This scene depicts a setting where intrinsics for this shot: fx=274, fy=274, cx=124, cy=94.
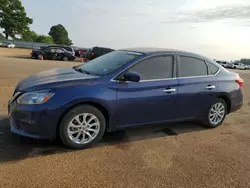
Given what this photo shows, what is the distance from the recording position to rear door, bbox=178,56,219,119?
493cm

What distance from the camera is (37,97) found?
3822 mm

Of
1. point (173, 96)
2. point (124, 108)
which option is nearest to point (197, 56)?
point (173, 96)

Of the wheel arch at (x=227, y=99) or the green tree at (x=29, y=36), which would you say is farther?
the green tree at (x=29, y=36)

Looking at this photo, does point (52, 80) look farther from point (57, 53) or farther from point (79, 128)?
point (57, 53)

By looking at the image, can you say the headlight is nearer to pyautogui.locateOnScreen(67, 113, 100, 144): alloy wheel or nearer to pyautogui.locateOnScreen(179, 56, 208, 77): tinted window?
pyautogui.locateOnScreen(67, 113, 100, 144): alloy wheel

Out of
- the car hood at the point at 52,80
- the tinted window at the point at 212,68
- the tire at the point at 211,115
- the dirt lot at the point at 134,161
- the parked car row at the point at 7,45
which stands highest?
the parked car row at the point at 7,45

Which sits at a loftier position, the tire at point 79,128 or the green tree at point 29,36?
the green tree at point 29,36

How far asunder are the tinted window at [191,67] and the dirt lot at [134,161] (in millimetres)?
1126

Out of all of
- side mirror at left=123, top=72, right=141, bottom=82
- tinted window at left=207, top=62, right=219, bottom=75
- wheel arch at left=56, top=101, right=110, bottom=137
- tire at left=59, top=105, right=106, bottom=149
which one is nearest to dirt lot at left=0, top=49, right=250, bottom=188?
tire at left=59, top=105, right=106, bottom=149

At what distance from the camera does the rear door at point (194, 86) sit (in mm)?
4934

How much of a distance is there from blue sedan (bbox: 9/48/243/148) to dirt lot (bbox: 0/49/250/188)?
0.92 ft

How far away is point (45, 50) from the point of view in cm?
2725

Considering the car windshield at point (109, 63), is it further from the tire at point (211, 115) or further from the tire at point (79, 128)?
the tire at point (211, 115)

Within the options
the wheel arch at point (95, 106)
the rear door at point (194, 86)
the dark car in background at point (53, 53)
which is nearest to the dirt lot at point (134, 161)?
the wheel arch at point (95, 106)
